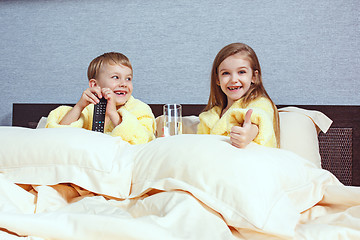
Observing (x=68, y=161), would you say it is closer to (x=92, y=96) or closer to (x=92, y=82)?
(x=92, y=96)

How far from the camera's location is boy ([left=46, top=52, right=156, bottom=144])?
1363mm

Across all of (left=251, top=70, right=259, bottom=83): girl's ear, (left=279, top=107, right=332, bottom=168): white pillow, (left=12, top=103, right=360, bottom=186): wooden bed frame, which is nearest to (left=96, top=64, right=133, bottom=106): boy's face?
(left=251, top=70, right=259, bottom=83): girl's ear

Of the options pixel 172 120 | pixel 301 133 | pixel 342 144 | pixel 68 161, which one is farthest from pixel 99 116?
pixel 342 144

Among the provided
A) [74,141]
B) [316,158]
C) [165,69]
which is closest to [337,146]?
[316,158]

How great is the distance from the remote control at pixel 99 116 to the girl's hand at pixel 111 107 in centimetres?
2

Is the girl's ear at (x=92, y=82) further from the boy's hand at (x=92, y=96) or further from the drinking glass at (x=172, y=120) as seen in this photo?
the drinking glass at (x=172, y=120)

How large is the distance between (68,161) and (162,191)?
0.84 ft

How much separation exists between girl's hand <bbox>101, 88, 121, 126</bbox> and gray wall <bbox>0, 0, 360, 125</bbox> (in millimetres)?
457

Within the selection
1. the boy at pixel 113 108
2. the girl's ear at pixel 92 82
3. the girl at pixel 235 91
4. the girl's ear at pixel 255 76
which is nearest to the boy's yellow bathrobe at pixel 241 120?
the girl at pixel 235 91

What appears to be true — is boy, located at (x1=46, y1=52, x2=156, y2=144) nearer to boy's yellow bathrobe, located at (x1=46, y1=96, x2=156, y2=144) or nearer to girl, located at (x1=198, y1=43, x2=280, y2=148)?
boy's yellow bathrobe, located at (x1=46, y1=96, x2=156, y2=144)

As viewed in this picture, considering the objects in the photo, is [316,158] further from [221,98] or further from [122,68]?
[122,68]

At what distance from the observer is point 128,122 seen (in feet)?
4.40

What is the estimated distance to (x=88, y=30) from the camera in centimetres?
193

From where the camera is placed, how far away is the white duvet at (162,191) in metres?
0.56
